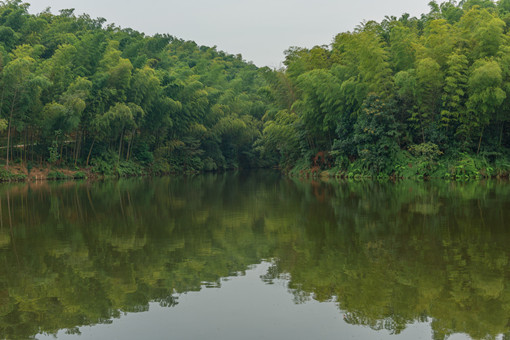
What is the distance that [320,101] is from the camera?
29297 mm

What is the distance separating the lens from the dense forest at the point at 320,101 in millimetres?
23047

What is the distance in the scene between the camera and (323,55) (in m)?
31.6

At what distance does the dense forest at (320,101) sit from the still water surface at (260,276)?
46.2 ft

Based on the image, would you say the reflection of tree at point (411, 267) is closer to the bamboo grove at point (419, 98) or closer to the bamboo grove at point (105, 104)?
the bamboo grove at point (419, 98)

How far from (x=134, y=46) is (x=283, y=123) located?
11457mm

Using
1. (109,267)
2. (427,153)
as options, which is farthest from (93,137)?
(109,267)

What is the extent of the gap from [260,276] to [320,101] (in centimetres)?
2435

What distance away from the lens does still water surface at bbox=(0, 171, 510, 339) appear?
4.21 meters

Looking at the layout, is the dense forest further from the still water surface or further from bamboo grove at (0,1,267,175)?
the still water surface

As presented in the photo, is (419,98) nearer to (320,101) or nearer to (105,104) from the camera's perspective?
(320,101)

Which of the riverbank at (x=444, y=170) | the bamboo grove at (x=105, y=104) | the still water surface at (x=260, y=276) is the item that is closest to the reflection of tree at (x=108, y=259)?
the still water surface at (x=260, y=276)

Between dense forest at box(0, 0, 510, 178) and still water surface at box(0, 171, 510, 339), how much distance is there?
14.1 m

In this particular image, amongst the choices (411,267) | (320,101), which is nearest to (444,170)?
(320,101)

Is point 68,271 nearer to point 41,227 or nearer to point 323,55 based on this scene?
point 41,227
